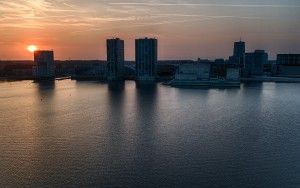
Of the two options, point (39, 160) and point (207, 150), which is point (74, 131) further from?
point (207, 150)

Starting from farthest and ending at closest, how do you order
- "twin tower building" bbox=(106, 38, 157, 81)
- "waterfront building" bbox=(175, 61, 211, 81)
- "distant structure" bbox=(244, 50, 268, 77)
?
"distant structure" bbox=(244, 50, 268, 77) → "twin tower building" bbox=(106, 38, 157, 81) → "waterfront building" bbox=(175, 61, 211, 81)

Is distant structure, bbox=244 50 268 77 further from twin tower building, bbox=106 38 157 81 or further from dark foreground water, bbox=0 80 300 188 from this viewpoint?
dark foreground water, bbox=0 80 300 188

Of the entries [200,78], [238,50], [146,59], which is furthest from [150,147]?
[238,50]

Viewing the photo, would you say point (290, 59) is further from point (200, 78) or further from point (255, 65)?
point (200, 78)

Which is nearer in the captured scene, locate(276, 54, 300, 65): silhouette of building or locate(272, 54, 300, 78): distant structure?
locate(272, 54, 300, 78): distant structure

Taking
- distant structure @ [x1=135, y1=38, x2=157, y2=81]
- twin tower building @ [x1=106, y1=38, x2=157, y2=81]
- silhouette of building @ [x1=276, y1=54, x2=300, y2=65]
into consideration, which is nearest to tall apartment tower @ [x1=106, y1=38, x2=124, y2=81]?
twin tower building @ [x1=106, y1=38, x2=157, y2=81]

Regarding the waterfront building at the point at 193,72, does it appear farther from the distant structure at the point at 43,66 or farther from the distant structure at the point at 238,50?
the distant structure at the point at 238,50

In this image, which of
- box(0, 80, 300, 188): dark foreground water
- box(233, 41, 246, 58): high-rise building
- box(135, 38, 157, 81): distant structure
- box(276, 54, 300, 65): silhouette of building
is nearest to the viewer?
box(0, 80, 300, 188): dark foreground water

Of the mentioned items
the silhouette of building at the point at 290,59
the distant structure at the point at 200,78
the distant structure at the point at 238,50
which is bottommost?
the distant structure at the point at 200,78

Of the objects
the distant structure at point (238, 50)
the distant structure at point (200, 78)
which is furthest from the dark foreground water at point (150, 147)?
the distant structure at point (238, 50)
